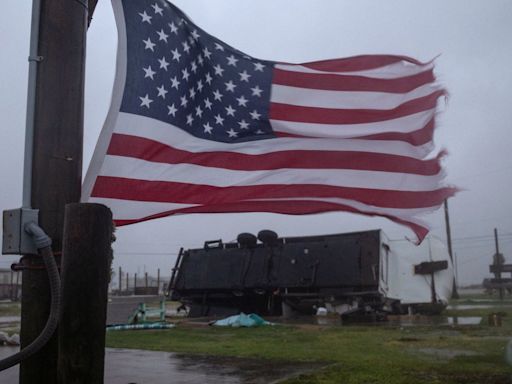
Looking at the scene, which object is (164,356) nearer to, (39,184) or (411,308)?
(39,184)

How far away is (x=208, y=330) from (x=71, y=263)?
10277 mm

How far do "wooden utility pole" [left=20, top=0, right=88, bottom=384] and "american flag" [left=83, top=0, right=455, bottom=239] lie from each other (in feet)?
3.10

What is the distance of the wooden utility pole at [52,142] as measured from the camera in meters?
3.49

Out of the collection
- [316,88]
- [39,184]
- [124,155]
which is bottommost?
[39,184]

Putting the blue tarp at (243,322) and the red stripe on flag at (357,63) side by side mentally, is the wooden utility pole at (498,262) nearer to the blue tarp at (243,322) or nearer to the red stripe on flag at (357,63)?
the blue tarp at (243,322)

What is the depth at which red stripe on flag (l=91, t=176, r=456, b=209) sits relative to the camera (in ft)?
15.8

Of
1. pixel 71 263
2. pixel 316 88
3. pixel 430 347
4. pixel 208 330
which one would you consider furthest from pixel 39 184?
pixel 208 330

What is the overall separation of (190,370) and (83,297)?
4.49m

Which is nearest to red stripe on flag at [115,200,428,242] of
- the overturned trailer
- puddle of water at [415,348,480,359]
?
puddle of water at [415,348,480,359]

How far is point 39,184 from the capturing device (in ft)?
11.9

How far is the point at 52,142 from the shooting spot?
3635 millimetres

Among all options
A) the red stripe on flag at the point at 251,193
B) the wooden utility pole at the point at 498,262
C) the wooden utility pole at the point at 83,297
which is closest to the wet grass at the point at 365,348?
the red stripe on flag at the point at 251,193

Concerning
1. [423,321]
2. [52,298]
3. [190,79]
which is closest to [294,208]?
[190,79]

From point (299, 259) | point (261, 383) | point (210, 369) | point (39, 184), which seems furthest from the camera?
point (299, 259)
